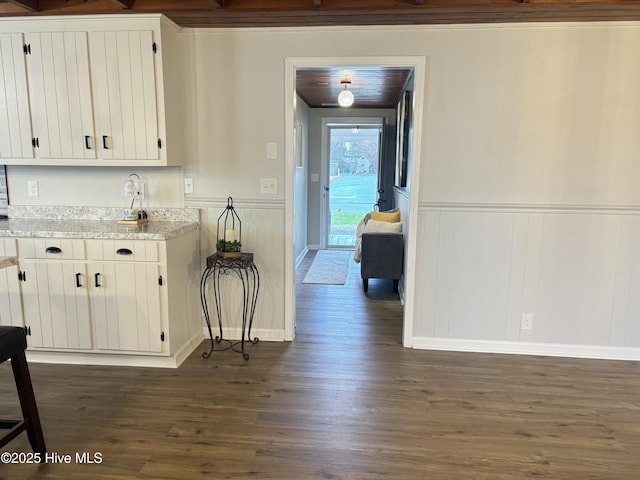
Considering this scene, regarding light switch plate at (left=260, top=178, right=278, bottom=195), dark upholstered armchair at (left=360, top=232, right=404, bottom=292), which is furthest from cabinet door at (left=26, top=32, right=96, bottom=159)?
dark upholstered armchair at (left=360, top=232, right=404, bottom=292)

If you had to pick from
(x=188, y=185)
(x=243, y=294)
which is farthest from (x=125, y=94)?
(x=243, y=294)

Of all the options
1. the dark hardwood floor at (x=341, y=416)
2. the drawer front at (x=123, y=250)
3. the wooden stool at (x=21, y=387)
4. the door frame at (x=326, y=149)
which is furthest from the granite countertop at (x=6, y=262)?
the door frame at (x=326, y=149)

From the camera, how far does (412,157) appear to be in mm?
3145

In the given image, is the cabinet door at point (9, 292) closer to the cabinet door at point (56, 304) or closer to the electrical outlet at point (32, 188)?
the cabinet door at point (56, 304)

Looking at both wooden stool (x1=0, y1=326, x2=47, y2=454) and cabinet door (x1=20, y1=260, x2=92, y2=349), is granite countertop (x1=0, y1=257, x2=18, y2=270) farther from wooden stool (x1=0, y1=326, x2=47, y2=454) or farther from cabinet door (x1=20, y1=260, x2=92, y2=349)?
cabinet door (x1=20, y1=260, x2=92, y2=349)

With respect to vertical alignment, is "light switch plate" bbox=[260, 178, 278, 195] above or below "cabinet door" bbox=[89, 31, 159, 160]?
below

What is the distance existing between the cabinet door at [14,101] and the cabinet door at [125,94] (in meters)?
0.49

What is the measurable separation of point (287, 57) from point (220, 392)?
7.63 ft

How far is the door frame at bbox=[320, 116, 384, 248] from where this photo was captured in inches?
275

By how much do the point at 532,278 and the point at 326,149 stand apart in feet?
15.1

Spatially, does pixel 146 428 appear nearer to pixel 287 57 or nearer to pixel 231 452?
pixel 231 452

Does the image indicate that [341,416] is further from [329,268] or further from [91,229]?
[329,268]

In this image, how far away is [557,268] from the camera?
315 cm

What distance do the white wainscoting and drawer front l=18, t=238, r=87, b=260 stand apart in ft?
7.67
